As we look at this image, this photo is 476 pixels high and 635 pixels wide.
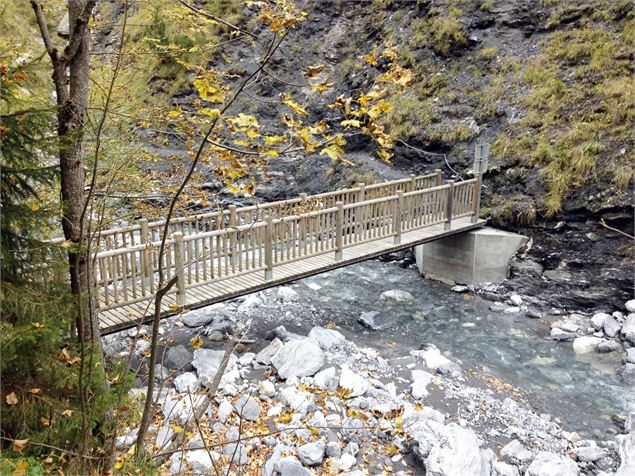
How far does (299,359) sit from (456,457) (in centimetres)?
289

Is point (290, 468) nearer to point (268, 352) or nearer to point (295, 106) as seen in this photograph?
point (268, 352)

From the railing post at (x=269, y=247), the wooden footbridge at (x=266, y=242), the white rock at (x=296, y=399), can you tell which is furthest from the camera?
the railing post at (x=269, y=247)

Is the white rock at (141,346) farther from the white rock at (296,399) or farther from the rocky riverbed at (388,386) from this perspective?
the white rock at (296,399)

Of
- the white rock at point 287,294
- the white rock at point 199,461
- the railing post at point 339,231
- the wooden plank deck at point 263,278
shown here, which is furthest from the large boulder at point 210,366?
the white rock at point 287,294

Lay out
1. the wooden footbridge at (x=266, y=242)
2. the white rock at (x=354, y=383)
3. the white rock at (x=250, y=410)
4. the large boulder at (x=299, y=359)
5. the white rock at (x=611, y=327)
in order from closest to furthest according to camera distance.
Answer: the white rock at (x=250, y=410), the white rock at (x=354, y=383), the wooden footbridge at (x=266, y=242), the large boulder at (x=299, y=359), the white rock at (x=611, y=327)

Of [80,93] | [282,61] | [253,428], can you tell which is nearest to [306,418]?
[253,428]

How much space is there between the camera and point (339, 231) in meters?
9.61

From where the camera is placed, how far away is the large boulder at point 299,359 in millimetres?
7531

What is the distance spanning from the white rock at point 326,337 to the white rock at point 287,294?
185cm

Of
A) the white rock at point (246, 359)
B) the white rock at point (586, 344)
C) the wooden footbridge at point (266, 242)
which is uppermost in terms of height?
the wooden footbridge at point (266, 242)

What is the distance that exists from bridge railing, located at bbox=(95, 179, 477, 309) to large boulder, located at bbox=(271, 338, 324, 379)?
137 cm

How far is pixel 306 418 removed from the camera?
6.46 m

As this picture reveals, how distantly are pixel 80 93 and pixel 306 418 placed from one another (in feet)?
15.3

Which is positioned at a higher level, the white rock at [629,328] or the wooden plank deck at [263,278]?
the wooden plank deck at [263,278]
